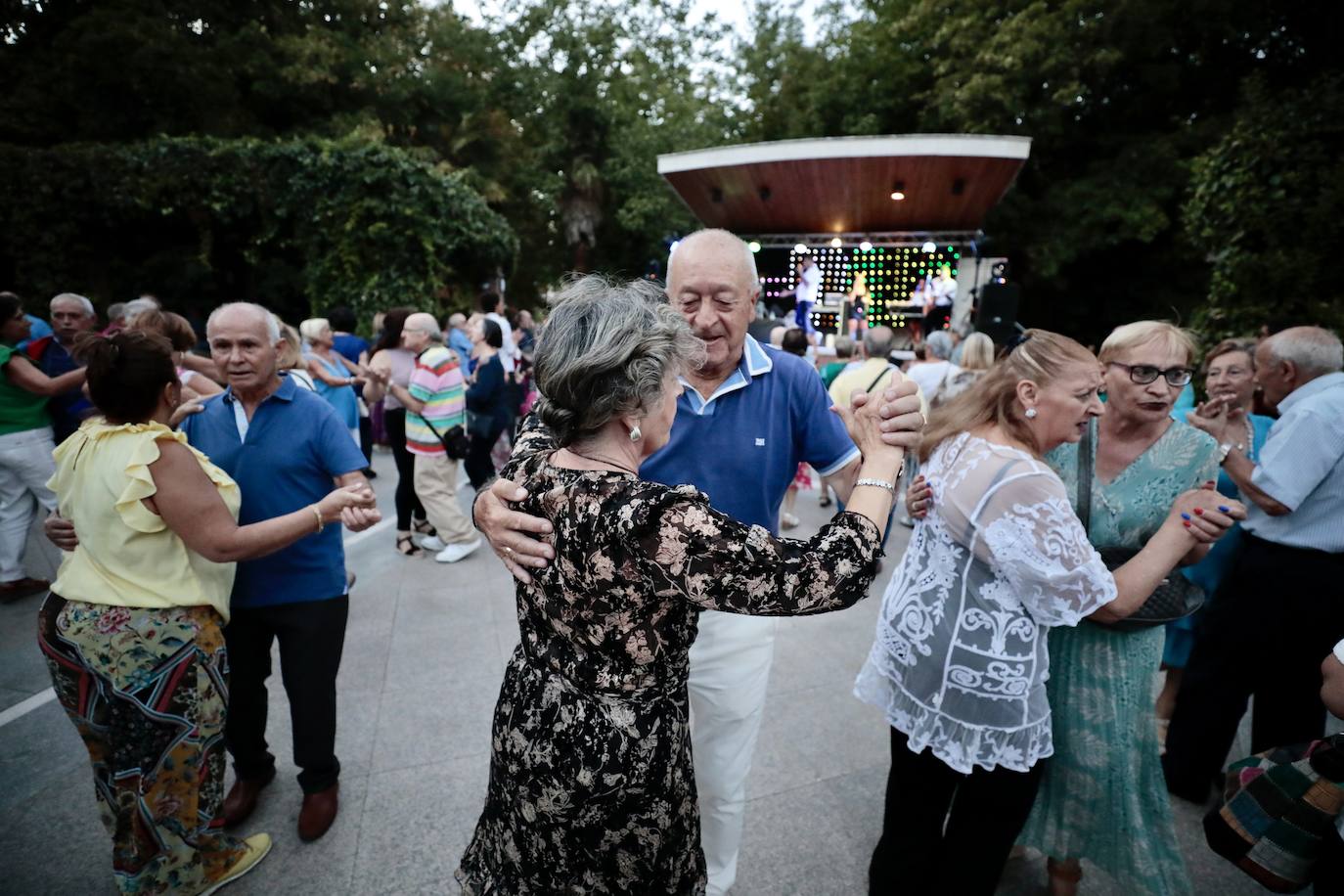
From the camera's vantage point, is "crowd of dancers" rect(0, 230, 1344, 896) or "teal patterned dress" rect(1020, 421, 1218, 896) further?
"teal patterned dress" rect(1020, 421, 1218, 896)

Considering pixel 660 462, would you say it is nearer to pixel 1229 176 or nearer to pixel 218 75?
pixel 1229 176

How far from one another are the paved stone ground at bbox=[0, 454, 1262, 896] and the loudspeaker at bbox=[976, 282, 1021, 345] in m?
5.47

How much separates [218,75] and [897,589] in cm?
1970

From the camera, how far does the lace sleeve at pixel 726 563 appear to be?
3.78ft

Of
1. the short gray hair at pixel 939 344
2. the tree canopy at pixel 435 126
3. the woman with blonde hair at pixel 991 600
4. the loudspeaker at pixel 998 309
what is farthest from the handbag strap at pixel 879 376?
the tree canopy at pixel 435 126

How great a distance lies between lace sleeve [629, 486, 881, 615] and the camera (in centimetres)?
115

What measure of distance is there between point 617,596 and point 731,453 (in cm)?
89

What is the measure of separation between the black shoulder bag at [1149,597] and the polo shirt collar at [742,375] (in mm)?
1035

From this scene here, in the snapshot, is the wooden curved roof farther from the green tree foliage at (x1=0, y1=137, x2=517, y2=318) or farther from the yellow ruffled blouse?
the yellow ruffled blouse

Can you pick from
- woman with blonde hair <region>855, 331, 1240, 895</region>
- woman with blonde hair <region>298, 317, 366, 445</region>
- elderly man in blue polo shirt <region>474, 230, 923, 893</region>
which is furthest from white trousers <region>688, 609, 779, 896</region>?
woman with blonde hair <region>298, 317, 366, 445</region>

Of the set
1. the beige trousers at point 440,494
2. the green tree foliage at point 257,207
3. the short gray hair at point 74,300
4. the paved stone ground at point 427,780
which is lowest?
the paved stone ground at point 427,780

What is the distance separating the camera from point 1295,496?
2346mm

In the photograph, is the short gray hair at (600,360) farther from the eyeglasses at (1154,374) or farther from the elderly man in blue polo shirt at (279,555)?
the eyeglasses at (1154,374)

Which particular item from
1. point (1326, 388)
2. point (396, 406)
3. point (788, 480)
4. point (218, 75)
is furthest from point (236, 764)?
point (218, 75)
